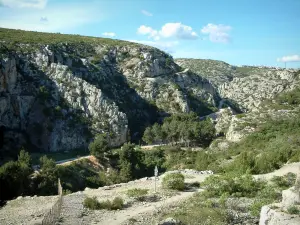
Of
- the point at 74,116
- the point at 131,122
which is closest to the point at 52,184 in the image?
the point at 74,116

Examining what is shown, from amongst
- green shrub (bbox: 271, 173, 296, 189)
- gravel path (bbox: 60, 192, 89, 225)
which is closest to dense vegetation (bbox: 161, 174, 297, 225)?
green shrub (bbox: 271, 173, 296, 189)

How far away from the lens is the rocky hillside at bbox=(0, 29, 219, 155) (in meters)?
66.7

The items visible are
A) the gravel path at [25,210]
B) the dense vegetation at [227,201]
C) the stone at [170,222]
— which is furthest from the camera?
the gravel path at [25,210]

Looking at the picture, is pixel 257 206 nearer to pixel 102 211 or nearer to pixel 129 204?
pixel 129 204

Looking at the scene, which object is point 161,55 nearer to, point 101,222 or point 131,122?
point 131,122

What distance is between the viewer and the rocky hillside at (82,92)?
66.7 m

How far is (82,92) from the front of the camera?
77125 millimetres

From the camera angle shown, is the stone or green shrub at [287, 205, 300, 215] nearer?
green shrub at [287, 205, 300, 215]

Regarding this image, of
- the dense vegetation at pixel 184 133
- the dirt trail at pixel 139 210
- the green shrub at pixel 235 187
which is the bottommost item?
the dense vegetation at pixel 184 133

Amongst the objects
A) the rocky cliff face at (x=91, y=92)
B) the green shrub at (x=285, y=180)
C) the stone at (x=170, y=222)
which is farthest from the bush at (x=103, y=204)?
the rocky cliff face at (x=91, y=92)

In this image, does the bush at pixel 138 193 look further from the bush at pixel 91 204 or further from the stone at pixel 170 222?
the stone at pixel 170 222

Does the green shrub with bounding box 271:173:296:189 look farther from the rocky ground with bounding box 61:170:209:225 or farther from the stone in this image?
the stone

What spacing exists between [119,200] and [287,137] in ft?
93.2

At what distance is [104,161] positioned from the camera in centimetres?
5538
